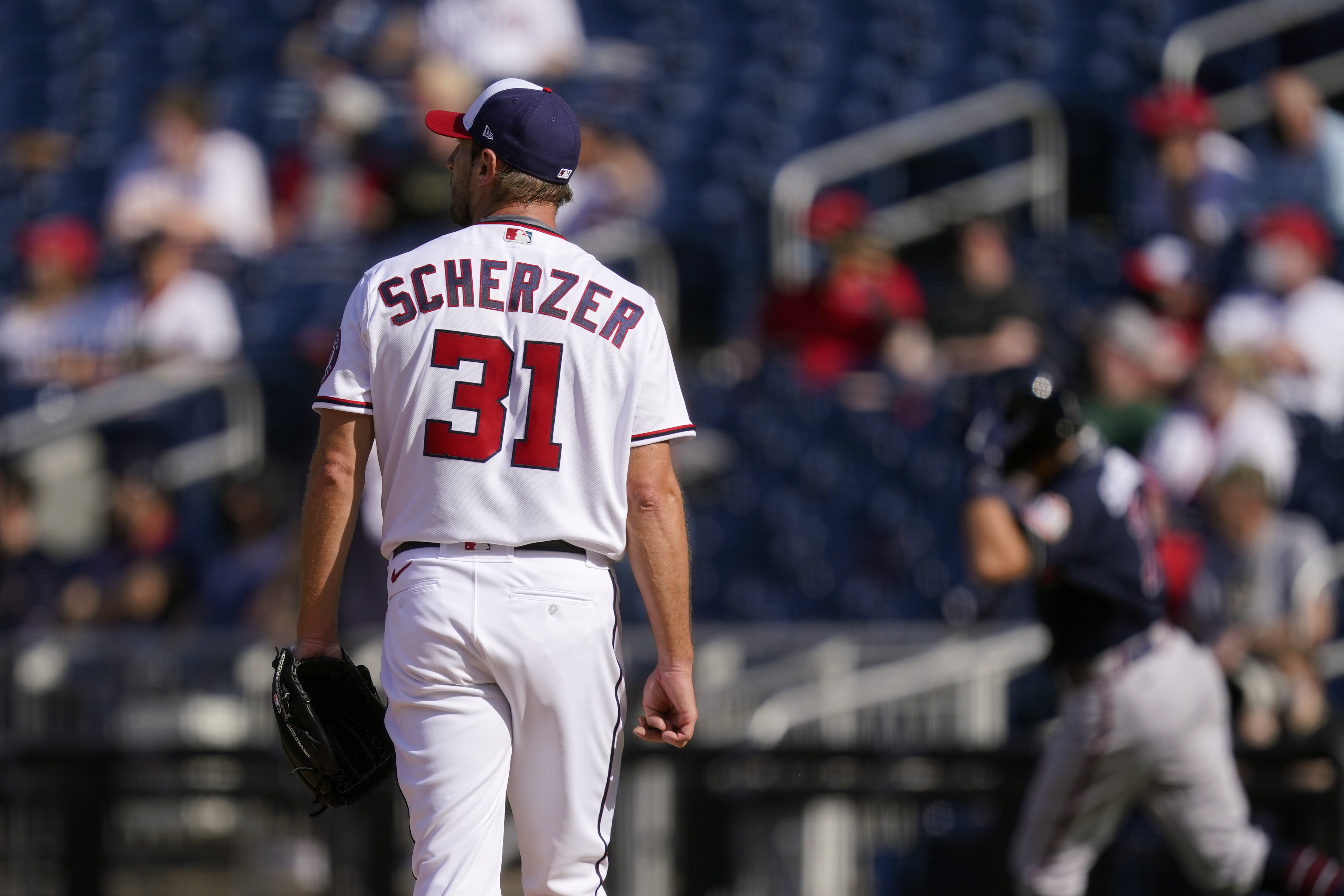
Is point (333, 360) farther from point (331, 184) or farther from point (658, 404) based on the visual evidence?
point (331, 184)

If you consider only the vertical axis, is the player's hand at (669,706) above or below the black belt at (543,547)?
below

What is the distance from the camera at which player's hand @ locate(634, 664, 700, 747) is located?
326 centimetres

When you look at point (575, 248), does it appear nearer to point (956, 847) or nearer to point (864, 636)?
point (956, 847)

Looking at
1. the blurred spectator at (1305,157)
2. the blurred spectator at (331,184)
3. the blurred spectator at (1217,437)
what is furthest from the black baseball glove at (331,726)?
the blurred spectator at (1305,157)

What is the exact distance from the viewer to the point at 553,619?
10.2ft

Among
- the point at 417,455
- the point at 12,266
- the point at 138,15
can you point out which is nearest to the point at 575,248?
the point at 417,455

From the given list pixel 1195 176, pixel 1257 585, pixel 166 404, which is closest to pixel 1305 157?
pixel 1195 176

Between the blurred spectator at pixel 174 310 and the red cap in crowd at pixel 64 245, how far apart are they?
422 mm

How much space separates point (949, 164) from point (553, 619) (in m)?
6.84

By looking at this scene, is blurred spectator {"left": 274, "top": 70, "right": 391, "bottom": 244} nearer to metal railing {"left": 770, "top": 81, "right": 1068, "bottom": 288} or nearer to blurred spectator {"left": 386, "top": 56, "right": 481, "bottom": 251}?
blurred spectator {"left": 386, "top": 56, "right": 481, "bottom": 251}

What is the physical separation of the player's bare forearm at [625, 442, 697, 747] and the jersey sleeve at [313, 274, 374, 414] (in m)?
0.52

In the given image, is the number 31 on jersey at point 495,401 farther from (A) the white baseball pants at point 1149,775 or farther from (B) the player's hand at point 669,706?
(A) the white baseball pants at point 1149,775

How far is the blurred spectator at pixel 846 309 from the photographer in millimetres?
8242

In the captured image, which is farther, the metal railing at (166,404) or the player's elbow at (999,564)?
the metal railing at (166,404)
